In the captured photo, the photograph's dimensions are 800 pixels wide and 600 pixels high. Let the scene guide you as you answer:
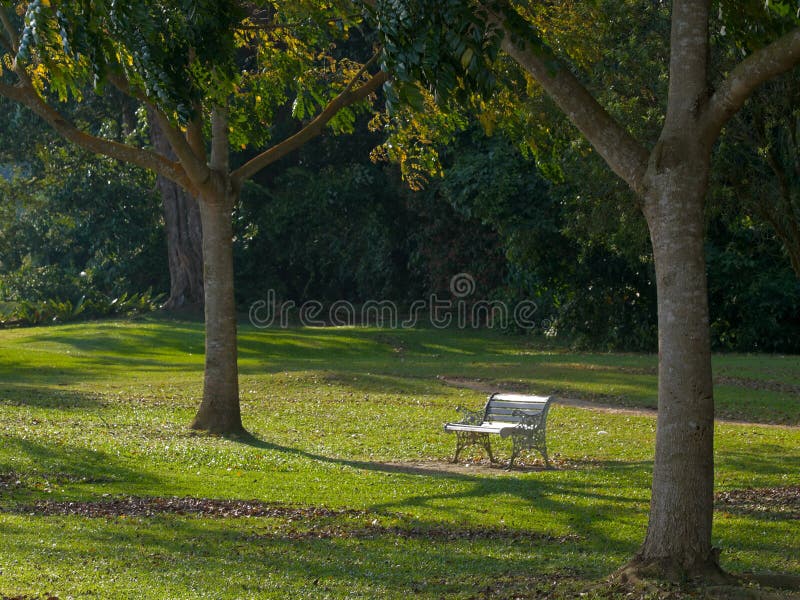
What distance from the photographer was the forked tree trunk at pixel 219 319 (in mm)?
16219

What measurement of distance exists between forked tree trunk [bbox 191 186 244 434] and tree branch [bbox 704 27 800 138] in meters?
9.96

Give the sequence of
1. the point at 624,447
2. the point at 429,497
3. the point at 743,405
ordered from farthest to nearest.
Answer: the point at 743,405 → the point at 624,447 → the point at 429,497

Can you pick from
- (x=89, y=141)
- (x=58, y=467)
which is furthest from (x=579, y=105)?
(x=89, y=141)

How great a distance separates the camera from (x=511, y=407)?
15.1 meters

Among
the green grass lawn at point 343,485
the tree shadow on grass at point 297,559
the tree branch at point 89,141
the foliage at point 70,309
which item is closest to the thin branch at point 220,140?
the tree branch at point 89,141

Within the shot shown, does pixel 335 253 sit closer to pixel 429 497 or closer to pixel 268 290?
pixel 268 290

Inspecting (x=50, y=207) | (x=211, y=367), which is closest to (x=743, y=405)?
(x=211, y=367)

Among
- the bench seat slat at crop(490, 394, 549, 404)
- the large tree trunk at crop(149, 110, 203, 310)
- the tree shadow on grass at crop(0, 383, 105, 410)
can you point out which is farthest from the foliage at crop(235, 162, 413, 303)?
the bench seat slat at crop(490, 394, 549, 404)

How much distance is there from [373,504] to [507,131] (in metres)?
7.82

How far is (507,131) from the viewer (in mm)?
17344

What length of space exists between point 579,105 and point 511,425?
725cm

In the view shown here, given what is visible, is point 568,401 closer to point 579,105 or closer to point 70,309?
point 579,105

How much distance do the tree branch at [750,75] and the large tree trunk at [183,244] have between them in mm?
33230

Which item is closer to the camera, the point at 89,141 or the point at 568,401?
the point at 89,141
